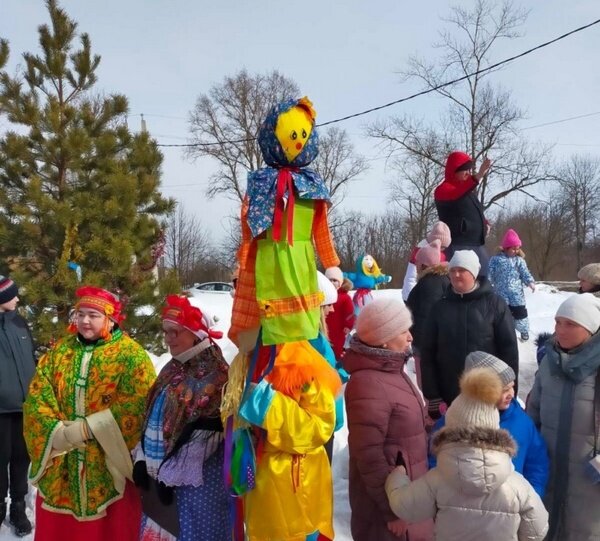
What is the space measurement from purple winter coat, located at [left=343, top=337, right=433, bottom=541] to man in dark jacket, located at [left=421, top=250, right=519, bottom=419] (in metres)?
1.42

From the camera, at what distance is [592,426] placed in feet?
9.18

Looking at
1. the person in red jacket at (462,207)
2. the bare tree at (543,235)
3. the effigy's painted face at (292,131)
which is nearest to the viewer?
the effigy's painted face at (292,131)

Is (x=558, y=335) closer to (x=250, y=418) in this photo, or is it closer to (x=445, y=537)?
(x=445, y=537)

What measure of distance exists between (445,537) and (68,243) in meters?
4.58

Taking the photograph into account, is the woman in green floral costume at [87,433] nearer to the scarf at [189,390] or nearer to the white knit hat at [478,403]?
the scarf at [189,390]

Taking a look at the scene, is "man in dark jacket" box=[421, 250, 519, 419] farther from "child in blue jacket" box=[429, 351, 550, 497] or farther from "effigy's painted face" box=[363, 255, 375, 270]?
"effigy's painted face" box=[363, 255, 375, 270]

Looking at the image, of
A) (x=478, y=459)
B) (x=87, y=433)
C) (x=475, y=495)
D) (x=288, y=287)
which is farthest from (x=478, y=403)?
(x=87, y=433)

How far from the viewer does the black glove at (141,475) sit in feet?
9.67

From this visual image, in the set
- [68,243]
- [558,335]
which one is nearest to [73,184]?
[68,243]

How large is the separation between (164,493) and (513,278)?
8.05 m

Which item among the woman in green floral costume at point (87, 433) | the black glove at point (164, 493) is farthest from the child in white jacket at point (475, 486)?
the woman in green floral costume at point (87, 433)

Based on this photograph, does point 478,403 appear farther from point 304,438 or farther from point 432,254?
point 432,254

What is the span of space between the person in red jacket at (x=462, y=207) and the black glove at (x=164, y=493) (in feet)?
11.7

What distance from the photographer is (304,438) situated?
2.26 metres
